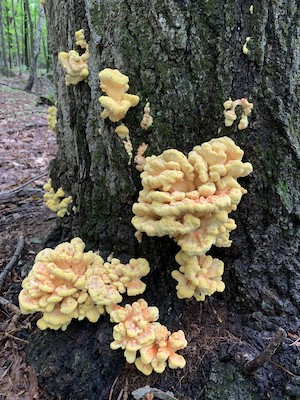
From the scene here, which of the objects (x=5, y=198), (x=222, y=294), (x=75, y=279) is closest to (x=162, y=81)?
(x=75, y=279)

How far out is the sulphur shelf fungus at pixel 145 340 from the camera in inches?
71.5

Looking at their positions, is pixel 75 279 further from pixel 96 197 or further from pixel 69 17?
pixel 69 17

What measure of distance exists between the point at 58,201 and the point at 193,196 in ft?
4.73

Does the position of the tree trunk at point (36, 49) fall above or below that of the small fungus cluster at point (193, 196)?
below

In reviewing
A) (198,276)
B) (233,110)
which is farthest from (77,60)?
(198,276)

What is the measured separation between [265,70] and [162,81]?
575 millimetres

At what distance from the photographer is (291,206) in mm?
2051

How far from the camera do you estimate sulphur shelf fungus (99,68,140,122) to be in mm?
1786

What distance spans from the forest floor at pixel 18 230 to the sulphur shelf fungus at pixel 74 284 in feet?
1.86

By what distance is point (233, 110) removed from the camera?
6.19 feet

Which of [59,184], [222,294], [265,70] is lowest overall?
[222,294]

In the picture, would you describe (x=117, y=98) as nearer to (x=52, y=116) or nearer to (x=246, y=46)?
(x=246, y=46)

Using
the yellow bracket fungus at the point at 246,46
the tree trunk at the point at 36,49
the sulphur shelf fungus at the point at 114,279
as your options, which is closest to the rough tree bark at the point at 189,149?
the yellow bracket fungus at the point at 246,46

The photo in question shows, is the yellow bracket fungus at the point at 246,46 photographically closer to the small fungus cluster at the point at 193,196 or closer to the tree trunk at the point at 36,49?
the small fungus cluster at the point at 193,196
